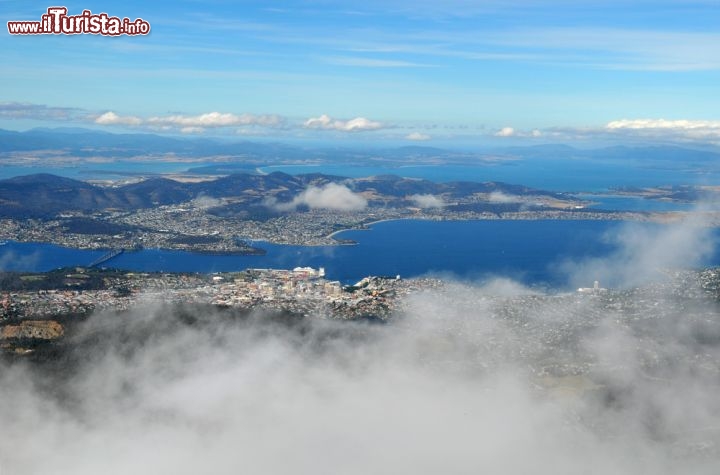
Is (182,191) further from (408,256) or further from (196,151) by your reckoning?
(196,151)

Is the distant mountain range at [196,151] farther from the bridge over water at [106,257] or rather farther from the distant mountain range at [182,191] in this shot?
the bridge over water at [106,257]

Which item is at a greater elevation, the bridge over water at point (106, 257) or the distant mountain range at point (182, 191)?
the distant mountain range at point (182, 191)

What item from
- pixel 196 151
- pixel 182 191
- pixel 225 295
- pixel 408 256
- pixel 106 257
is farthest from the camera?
pixel 196 151

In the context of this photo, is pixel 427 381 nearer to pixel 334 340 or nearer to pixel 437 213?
pixel 334 340

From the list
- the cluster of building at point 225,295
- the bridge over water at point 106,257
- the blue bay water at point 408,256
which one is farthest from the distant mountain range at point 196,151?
the cluster of building at point 225,295

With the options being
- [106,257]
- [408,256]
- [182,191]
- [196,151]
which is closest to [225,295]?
[106,257]

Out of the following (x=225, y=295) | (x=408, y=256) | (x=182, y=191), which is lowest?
(x=408, y=256)
